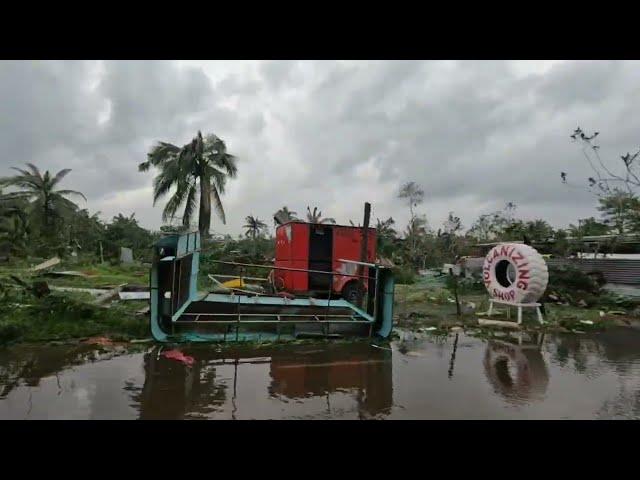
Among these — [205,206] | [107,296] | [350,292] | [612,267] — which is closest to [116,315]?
[107,296]

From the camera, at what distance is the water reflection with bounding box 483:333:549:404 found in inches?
195

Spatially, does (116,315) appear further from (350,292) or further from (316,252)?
(350,292)

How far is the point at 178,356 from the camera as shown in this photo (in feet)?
19.8

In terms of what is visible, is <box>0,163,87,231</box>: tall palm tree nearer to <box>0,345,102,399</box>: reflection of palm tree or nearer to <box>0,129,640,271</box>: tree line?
<box>0,129,640,271</box>: tree line

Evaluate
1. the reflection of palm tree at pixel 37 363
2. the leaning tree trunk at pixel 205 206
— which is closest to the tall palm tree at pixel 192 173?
the leaning tree trunk at pixel 205 206

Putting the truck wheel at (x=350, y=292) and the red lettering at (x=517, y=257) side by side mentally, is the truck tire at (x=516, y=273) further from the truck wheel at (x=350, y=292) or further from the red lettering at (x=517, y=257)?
the truck wheel at (x=350, y=292)

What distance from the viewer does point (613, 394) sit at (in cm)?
495

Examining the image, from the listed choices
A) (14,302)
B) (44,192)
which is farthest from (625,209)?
(44,192)

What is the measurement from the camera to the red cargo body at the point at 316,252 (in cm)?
1151

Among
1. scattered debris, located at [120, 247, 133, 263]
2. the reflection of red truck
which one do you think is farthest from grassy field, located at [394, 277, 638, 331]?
scattered debris, located at [120, 247, 133, 263]

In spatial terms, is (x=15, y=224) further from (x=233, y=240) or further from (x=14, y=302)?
(x=14, y=302)

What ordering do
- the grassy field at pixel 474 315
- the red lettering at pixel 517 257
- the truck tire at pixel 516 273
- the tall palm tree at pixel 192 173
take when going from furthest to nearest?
the tall palm tree at pixel 192 173 < the red lettering at pixel 517 257 < the grassy field at pixel 474 315 < the truck tire at pixel 516 273

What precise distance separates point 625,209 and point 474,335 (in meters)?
12.7

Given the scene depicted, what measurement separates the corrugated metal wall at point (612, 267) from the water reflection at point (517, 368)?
753 centimetres
